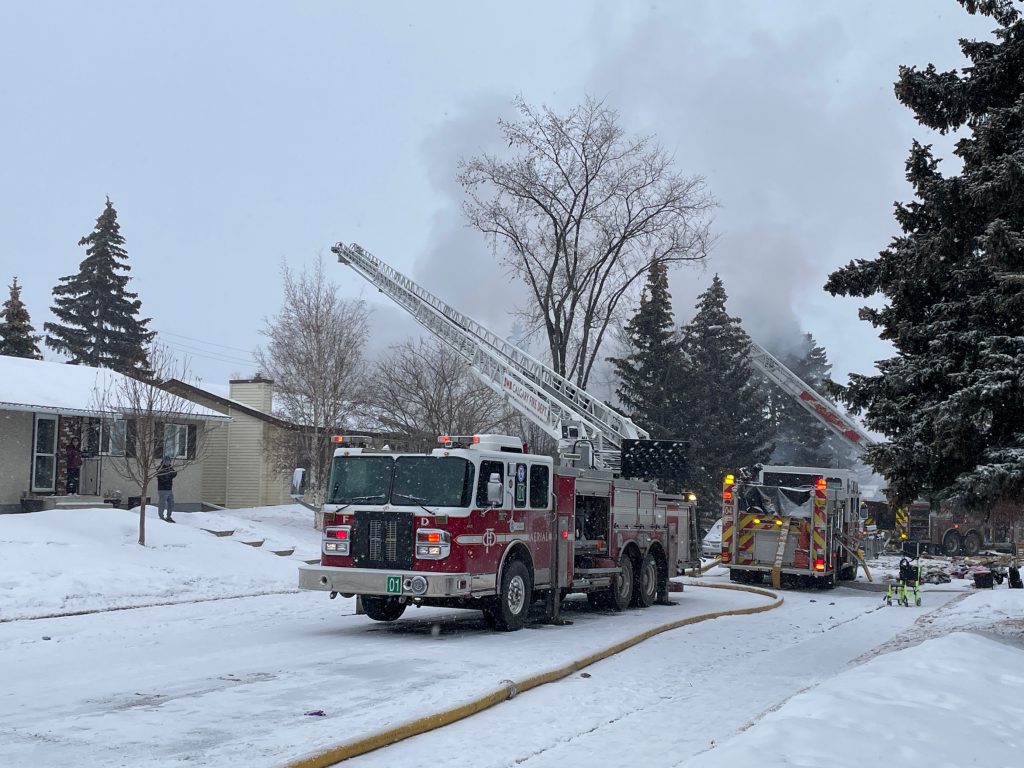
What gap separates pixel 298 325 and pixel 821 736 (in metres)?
30.2

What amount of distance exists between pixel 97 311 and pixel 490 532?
1779 inches

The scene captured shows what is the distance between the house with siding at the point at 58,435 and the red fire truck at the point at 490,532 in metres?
10.5

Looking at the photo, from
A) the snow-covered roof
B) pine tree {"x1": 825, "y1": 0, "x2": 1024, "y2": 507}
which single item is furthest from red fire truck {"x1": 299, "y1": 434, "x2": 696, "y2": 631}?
the snow-covered roof

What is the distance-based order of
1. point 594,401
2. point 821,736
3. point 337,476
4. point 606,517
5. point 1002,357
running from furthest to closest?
point 594,401, point 606,517, point 337,476, point 1002,357, point 821,736

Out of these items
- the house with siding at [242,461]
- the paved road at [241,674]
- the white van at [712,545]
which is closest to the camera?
the paved road at [241,674]

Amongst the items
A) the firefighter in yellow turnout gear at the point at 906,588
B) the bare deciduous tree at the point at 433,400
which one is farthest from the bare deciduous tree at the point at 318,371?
the firefighter in yellow turnout gear at the point at 906,588

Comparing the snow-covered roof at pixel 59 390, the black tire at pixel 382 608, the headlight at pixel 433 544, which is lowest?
the black tire at pixel 382 608

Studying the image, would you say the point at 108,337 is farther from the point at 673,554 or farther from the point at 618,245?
the point at 673,554

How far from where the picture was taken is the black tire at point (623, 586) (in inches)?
Answer: 674

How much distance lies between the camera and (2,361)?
28.7 metres

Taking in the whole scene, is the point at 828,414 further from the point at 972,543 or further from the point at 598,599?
the point at 598,599

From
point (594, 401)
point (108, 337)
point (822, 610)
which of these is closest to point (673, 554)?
point (822, 610)

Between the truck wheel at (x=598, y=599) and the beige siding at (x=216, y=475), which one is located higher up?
the beige siding at (x=216, y=475)

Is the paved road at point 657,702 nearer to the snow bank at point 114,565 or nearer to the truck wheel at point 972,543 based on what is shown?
the snow bank at point 114,565
